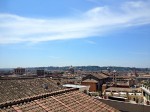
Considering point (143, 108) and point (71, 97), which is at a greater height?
A: point (71, 97)

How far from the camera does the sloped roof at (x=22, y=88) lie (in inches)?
780

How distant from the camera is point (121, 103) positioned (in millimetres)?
23688

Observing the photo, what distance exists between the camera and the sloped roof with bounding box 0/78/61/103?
1981cm

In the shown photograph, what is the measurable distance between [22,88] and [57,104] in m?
9.77

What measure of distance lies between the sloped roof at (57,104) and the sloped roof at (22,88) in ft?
17.0

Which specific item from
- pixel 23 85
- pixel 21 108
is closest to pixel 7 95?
pixel 23 85

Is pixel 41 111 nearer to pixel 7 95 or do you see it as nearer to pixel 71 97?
pixel 71 97

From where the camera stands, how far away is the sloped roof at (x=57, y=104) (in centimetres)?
1212

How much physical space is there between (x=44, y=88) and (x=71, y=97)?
9.44 metres

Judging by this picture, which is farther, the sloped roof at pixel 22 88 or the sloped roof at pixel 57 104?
the sloped roof at pixel 22 88

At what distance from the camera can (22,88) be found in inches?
898

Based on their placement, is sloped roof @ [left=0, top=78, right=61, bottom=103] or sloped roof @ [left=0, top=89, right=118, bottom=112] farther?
sloped roof @ [left=0, top=78, right=61, bottom=103]

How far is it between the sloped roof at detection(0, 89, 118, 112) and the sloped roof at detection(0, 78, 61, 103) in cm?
518

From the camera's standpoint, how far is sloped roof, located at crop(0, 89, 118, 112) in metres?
12.1
